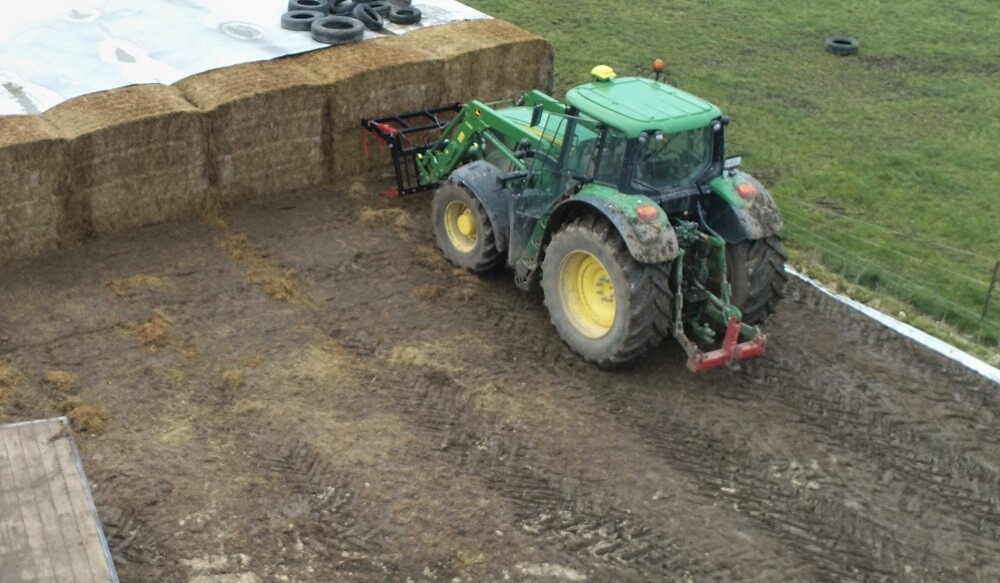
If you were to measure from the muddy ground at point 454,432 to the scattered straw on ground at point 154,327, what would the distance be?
0.03m

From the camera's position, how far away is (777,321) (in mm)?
11891

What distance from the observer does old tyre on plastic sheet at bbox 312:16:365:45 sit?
50.1 ft

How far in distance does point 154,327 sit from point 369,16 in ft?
21.4

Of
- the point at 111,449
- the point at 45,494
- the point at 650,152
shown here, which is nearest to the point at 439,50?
the point at 650,152

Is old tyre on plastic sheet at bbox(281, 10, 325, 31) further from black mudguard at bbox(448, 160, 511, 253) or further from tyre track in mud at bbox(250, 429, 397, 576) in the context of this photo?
tyre track in mud at bbox(250, 429, 397, 576)

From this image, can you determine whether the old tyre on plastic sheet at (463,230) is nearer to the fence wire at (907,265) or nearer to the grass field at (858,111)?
the grass field at (858,111)

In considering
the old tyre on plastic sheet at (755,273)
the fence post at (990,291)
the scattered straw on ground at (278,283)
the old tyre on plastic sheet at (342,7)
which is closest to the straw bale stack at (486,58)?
the old tyre on plastic sheet at (342,7)

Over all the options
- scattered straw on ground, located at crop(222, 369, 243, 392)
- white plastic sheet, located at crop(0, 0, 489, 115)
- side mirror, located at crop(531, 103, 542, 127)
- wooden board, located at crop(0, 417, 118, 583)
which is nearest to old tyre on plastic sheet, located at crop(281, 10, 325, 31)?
white plastic sheet, located at crop(0, 0, 489, 115)

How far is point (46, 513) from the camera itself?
7.70m

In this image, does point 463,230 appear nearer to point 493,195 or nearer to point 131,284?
point 493,195

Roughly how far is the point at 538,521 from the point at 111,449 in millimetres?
3489

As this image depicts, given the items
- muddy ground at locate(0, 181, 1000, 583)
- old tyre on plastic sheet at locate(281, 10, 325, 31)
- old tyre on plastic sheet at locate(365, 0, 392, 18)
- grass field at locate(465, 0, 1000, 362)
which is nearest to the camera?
muddy ground at locate(0, 181, 1000, 583)

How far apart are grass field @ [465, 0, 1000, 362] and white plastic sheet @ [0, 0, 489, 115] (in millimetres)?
4465

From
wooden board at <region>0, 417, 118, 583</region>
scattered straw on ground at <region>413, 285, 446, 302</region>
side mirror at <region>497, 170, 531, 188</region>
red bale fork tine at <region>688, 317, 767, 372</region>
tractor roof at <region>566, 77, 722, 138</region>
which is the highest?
tractor roof at <region>566, 77, 722, 138</region>
